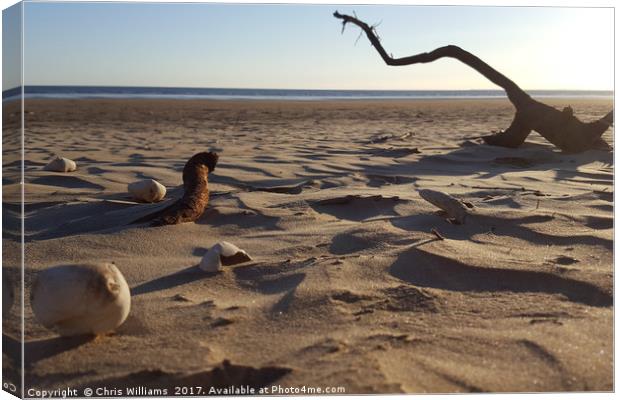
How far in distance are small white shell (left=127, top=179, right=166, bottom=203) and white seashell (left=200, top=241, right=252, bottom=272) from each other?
1178 mm

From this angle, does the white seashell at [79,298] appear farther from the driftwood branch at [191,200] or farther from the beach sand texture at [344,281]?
the driftwood branch at [191,200]

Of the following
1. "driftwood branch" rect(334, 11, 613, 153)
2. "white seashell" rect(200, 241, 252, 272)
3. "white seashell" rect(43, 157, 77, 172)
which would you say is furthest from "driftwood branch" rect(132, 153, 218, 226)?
"driftwood branch" rect(334, 11, 613, 153)

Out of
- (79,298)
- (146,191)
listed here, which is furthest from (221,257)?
(146,191)

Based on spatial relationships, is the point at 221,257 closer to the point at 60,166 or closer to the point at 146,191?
the point at 146,191

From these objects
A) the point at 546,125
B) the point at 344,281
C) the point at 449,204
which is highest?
the point at 546,125

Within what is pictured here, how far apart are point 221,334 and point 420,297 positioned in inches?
22.7

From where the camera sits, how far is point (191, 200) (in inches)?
109

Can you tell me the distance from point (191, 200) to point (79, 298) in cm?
128

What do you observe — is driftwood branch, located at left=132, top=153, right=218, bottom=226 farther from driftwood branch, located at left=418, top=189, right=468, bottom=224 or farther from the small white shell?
driftwood branch, located at left=418, top=189, right=468, bottom=224

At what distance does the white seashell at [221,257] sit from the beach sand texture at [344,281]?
0.11ft

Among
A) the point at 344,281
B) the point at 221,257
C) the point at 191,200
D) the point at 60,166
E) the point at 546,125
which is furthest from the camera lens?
the point at 546,125

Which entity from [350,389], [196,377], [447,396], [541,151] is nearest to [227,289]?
[196,377]

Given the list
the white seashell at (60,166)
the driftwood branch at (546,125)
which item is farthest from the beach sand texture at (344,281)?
the driftwood branch at (546,125)

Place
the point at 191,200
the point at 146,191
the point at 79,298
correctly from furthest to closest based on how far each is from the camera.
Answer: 1. the point at 146,191
2. the point at 191,200
3. the point at 79,298
